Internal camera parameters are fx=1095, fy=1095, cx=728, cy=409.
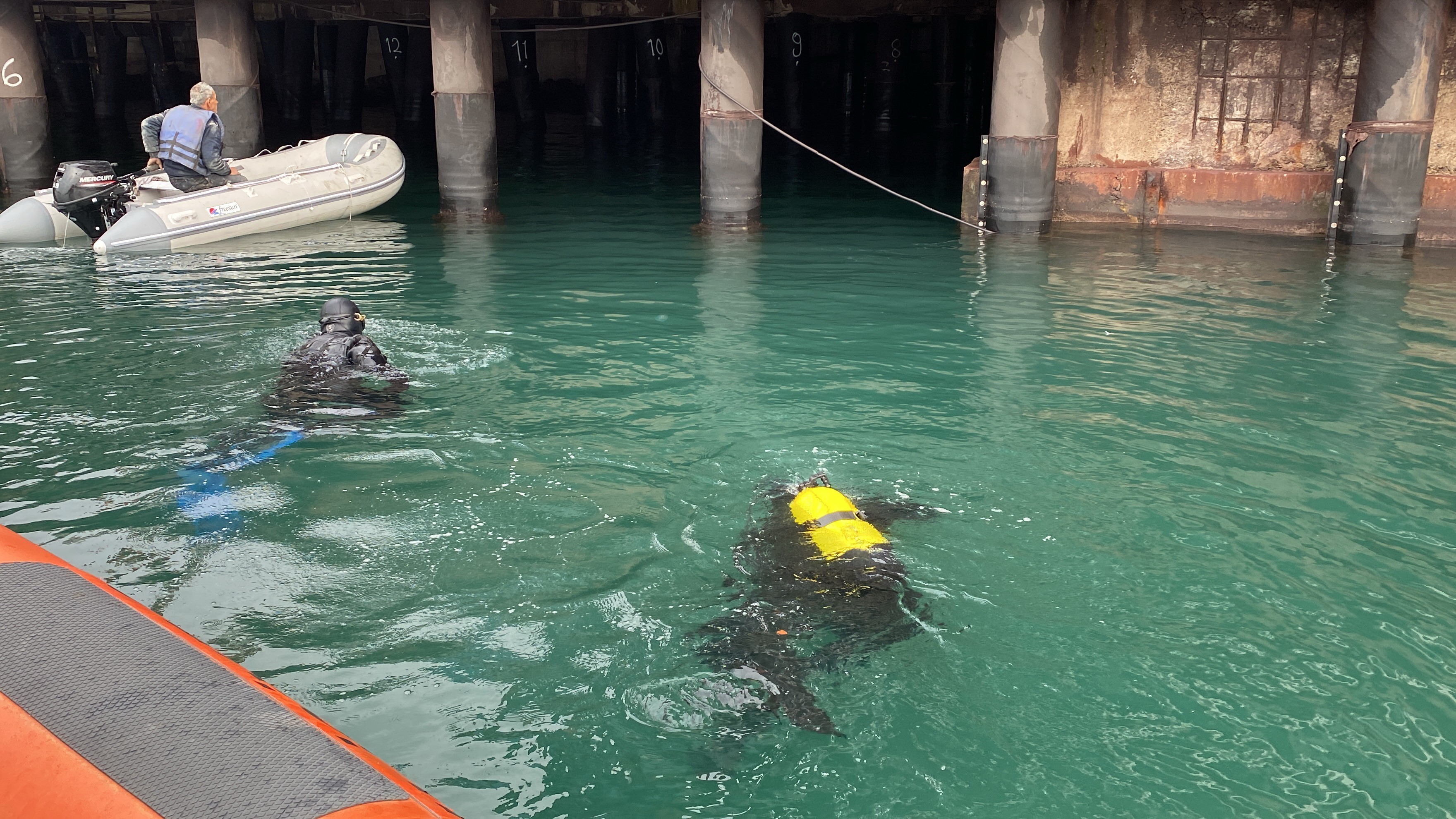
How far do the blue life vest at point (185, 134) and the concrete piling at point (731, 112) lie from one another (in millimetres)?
5457

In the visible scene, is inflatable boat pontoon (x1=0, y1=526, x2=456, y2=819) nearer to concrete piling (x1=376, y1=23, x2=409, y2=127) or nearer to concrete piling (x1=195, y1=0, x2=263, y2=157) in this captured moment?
concrete piling (x1=195, y1=0, x2=263, y2=157)

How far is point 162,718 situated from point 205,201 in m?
10.9

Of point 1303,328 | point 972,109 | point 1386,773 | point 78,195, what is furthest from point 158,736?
point 972,109

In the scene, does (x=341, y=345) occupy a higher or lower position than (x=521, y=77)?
lower

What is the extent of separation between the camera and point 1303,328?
348 inches

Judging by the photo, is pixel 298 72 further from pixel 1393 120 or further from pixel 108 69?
pixel 1393 120

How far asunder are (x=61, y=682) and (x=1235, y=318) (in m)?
8.85

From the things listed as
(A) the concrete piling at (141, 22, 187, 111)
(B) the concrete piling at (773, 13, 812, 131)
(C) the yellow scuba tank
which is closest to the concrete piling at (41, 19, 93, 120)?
(A) the concrete piling at (141, 22, 187, 111)

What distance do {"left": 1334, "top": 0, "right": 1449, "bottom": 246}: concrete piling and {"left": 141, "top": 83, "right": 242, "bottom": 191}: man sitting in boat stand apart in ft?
40.1

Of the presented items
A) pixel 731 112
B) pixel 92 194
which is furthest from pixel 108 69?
pixel 731 112

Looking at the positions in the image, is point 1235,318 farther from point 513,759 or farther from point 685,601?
point 513,759

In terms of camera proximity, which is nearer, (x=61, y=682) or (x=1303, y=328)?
(x=61, y=682)

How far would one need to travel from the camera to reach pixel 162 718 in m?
2.72

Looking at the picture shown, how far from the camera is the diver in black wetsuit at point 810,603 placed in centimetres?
407
